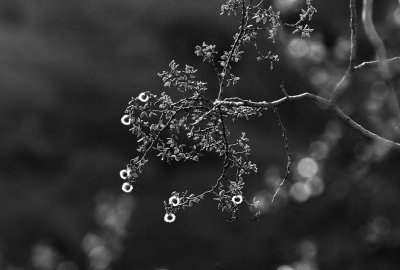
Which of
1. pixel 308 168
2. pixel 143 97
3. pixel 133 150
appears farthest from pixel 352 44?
pixel 133 150

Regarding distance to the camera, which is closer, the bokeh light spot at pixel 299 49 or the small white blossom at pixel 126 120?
the small white blossom at pixel 126 120

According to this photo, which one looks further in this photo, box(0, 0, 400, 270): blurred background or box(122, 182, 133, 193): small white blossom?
box(0, 0, 400, 270): blurred background

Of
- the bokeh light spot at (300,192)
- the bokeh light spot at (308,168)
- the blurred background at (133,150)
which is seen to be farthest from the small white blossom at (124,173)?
the blurred background at (133,150)

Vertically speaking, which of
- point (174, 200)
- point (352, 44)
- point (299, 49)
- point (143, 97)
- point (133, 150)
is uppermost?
point (133, 150)

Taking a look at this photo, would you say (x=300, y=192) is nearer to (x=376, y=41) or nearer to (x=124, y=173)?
(x=124, y=173)

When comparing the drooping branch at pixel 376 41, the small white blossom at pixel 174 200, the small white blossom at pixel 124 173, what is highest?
the small white blossom at pixel 124 173

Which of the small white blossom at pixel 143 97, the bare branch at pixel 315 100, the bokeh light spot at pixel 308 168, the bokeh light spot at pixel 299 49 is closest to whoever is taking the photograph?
the bare branch at pixel 315 100

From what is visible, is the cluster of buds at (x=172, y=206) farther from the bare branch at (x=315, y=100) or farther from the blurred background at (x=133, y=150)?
the blurred background at (x=133, y=150)

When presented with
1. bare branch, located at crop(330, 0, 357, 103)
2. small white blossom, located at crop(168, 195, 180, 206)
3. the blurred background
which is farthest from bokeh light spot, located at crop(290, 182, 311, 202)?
bare branch, located at crop(330, 0, 357, 103)

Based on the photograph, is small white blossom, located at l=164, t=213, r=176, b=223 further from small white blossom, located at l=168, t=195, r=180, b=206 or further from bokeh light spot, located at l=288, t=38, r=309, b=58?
bokeh light spot, located at l=288, t=38, r=309, b=58

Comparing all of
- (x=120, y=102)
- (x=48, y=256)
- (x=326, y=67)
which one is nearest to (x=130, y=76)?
(x=120, y=102)

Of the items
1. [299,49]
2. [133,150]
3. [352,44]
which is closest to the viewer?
[352,44]

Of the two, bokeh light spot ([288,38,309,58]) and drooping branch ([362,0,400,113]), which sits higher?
bokeh light spot ([288,38,309,58])
